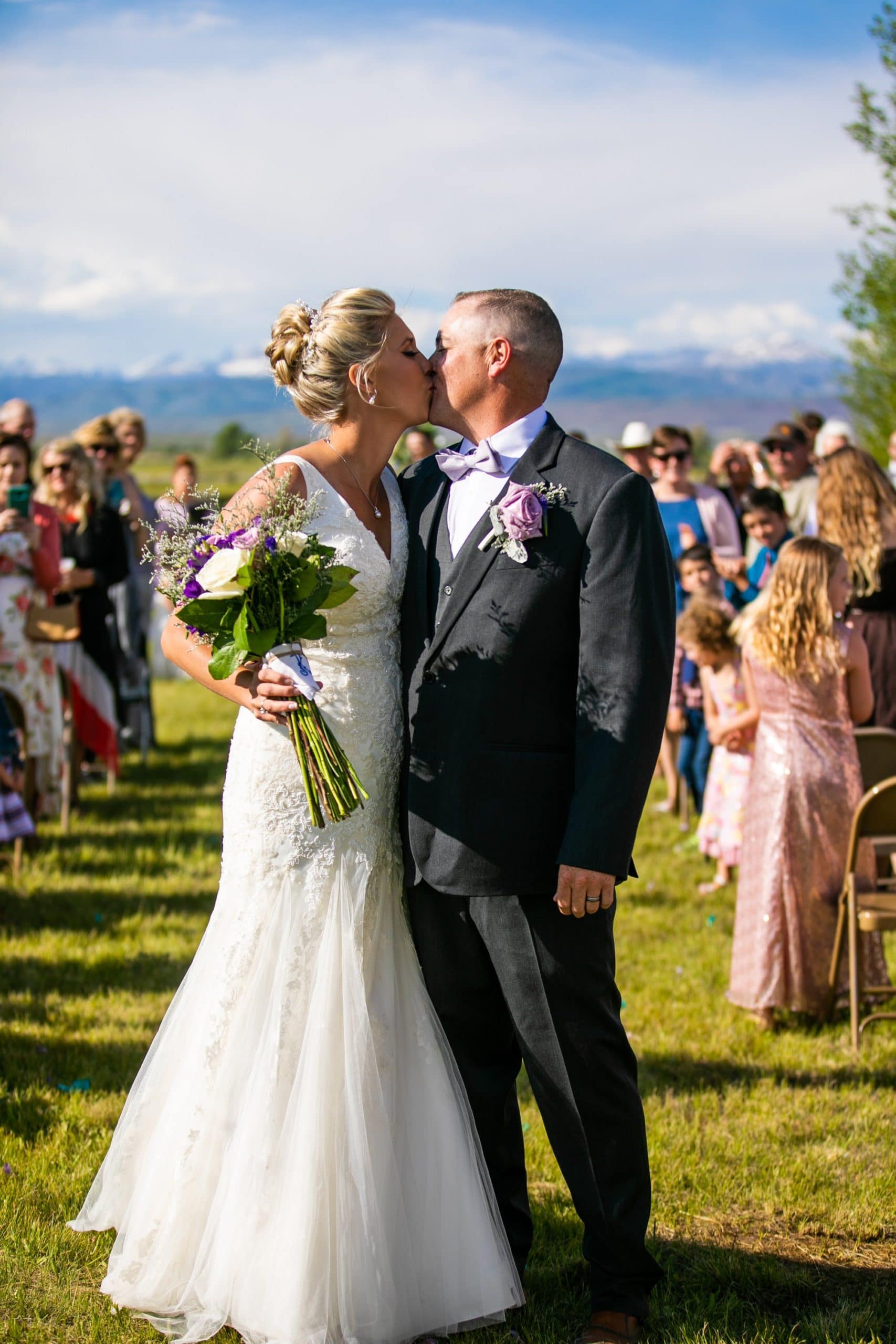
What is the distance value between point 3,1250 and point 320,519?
2.35 metres

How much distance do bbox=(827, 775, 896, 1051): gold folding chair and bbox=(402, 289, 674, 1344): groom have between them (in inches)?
91.9

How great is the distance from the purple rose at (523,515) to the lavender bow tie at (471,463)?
0.62ft

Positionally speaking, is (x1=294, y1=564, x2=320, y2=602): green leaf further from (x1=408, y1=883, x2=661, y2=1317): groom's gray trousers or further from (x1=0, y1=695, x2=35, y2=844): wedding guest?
(x1=0, y1=695, x2=35, y2=844): wedding guest

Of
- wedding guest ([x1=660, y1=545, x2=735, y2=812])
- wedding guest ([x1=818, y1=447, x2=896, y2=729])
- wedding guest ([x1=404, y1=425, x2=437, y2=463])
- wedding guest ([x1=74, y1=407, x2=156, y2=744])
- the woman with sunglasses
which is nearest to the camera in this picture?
wedding guest ([x1=818, y1=447, x2=896, y2=729])

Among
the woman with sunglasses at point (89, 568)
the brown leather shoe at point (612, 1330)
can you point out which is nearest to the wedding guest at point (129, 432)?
the woman with sunglasses at point (89, 568)

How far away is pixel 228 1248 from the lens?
133 inches

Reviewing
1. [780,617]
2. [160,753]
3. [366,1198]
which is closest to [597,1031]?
[366,1198]

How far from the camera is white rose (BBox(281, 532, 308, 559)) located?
10.6ft

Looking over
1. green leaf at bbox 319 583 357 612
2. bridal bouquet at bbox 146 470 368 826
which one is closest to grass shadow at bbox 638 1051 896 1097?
bridal bouquet at bbox 146 470 368 826

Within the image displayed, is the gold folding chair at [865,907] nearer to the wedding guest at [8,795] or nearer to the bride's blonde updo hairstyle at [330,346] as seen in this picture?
A: the bride's blonde updo hairstyle at [330,346]

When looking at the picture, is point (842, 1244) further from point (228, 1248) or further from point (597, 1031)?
point (228, 1248)

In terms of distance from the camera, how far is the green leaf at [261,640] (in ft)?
10.7

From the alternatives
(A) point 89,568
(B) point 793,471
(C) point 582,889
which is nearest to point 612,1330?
(C) point 582,889

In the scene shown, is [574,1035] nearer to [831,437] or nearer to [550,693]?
[550,693]
